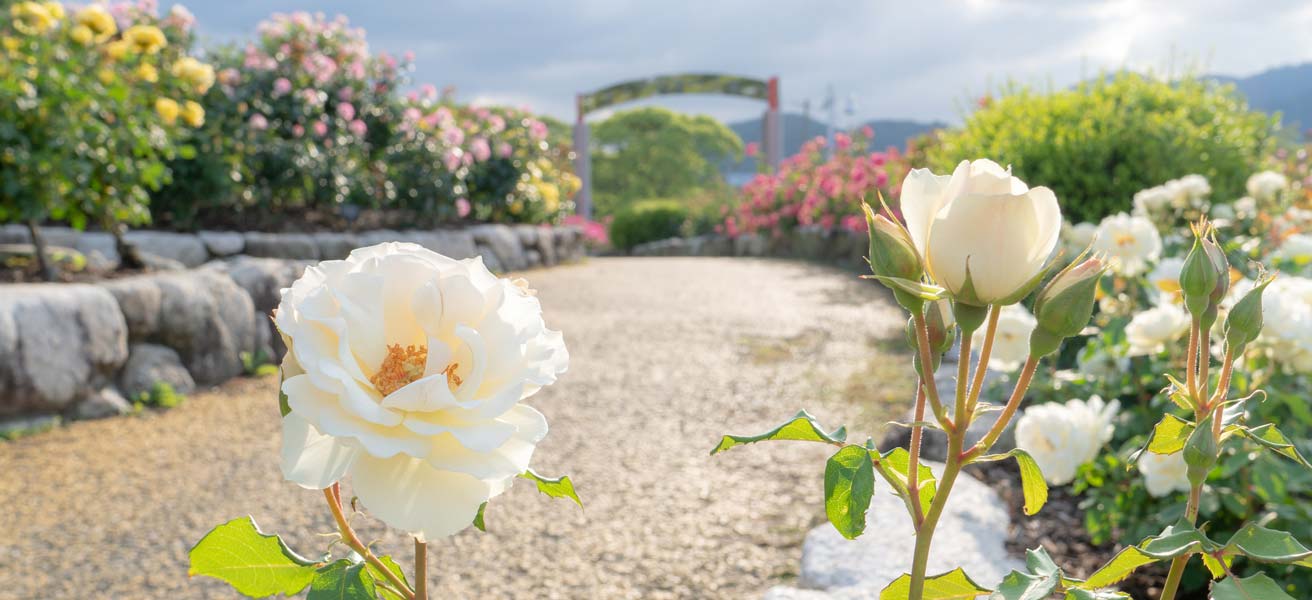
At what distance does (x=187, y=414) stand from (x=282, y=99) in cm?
367

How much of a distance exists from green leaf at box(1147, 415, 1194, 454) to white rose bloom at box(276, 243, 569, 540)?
0.40 metres

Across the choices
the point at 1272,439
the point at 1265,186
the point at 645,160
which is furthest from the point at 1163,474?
the point at 645,160

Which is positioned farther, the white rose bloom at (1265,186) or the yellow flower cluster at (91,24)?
the yellow flower cluster at (91,24)

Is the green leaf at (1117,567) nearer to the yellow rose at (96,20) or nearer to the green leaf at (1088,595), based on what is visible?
the green leaf at (1088,595)

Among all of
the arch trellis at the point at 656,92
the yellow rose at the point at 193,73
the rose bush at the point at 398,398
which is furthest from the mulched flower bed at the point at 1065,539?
the arch trellis at the point at 656,92

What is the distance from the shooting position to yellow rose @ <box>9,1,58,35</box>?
3.63 metres

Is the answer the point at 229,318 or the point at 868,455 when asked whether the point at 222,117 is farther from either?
the point at 868,455

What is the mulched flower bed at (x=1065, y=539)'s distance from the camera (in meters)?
1.57

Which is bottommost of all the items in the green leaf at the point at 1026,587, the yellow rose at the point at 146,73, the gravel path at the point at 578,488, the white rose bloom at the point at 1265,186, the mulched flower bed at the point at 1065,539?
the gravel path at the point at 578,488

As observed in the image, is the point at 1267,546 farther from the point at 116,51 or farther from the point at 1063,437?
the point at 116,51

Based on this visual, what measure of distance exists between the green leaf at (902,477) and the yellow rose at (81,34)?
443 centimetres

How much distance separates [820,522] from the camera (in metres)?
1.95

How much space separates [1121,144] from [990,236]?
14.0ft

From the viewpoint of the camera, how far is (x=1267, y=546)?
51 cm
